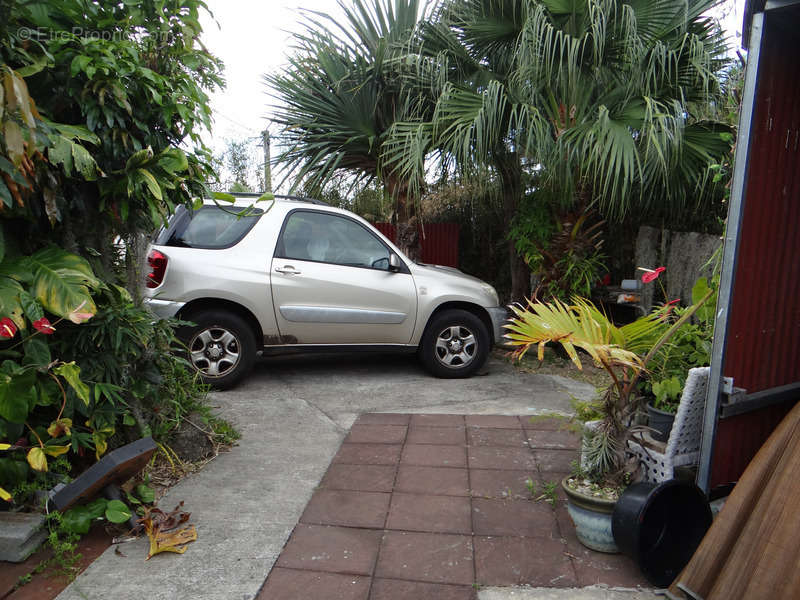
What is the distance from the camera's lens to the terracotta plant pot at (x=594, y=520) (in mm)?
2703

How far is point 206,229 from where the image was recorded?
5496 mm

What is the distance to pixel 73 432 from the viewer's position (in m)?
2.93

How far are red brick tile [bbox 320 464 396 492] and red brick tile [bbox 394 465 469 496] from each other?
72mm

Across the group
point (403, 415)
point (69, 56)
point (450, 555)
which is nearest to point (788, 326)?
point (450, 555)

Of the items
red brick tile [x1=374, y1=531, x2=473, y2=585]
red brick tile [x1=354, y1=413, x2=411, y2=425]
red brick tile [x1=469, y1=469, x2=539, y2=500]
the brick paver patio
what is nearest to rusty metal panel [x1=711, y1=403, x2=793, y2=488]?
the brick paver patio

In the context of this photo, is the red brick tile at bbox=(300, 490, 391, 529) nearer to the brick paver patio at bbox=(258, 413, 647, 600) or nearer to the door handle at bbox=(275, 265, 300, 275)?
the brick paver patio at bbox=(258, 413, 647, 600)

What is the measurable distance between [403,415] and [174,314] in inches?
89.8

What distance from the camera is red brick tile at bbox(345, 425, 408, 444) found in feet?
14.2

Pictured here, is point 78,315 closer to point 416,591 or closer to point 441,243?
point 416,591

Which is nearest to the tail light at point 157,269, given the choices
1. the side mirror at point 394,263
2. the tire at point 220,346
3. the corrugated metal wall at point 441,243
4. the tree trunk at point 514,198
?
the tire at point 220,346

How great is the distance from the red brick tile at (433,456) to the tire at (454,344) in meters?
2.00

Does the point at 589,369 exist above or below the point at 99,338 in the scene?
below

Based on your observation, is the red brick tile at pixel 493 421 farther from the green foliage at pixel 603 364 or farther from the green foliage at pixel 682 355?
the green foliage at pixel 603 364

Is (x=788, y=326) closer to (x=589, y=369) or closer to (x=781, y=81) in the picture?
(x=781, y=81)
